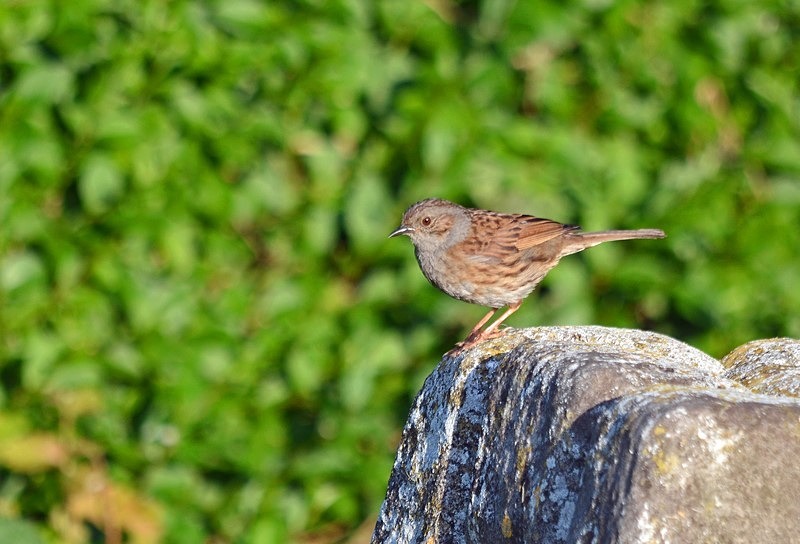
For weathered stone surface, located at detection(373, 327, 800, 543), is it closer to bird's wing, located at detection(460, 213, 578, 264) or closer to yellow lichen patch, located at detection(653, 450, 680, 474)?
yellow lichen patch, located at detection(653, 450, 680, 474)

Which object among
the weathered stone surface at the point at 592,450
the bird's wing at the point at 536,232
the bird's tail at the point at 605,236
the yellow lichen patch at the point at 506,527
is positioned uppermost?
the bird's wing at the point at 536,232

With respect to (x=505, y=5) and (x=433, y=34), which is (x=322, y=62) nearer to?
(x=433, y=34)

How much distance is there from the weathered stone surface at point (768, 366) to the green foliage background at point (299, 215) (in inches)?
96.1

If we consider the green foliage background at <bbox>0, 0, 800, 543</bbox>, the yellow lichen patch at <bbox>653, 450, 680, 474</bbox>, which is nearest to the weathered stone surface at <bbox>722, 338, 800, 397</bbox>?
the yellow lichen patch at <bbox>653, 450, 680, 474</bbox>

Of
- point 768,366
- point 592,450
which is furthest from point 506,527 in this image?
point 768,366

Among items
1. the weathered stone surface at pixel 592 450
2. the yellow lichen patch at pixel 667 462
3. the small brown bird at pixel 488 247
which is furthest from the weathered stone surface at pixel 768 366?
the small brown bird at pixel 488 247

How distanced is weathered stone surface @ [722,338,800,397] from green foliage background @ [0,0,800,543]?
2.44 meters

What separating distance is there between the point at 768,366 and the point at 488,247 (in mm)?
1964

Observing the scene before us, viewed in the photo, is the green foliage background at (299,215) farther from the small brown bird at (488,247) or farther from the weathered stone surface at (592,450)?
the weathered stone surface at (592,450)

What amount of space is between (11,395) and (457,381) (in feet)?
10.4

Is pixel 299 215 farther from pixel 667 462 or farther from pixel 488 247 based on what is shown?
pixel 667 462

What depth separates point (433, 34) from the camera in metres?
5.86

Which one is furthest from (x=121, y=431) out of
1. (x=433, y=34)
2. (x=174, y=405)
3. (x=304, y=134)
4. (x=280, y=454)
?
(x=433, y=34)

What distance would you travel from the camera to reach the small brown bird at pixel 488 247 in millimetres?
4848
